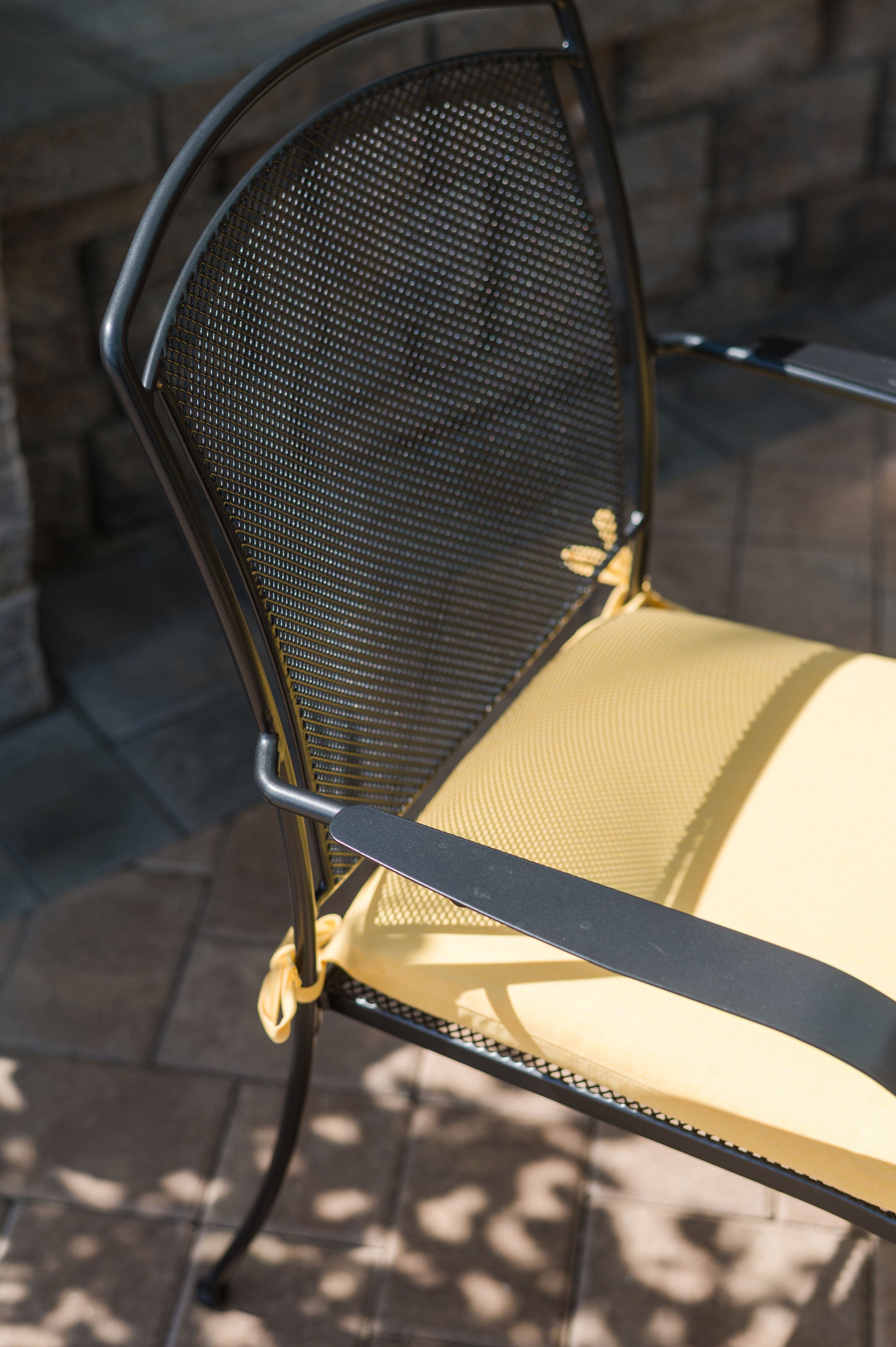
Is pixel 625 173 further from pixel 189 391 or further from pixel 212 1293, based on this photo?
pixel 212 1293

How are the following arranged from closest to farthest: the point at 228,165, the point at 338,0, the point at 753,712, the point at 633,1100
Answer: the point at 633,1100
the point at 753,712
the point at 228,165
the point at 338,0

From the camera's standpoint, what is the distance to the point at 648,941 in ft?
2.69

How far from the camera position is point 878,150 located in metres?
2.84

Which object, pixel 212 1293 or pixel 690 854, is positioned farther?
pixel 212 1293

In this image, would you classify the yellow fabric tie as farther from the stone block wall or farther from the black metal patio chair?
the stone block wall

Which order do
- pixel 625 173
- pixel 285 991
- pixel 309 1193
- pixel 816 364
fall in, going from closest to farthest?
pixel 285 991, pixel 816 364, pixel 309 1193, pixel 625 173


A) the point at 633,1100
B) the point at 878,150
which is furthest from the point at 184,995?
the point at 878,150

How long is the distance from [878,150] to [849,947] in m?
2.34

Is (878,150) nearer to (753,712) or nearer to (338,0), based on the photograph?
(338,0)

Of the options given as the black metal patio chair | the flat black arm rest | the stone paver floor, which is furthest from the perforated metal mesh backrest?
the stone paver floor

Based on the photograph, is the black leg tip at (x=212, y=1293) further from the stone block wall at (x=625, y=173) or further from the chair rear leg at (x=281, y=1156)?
the stone block wall at (x=625, y=173)

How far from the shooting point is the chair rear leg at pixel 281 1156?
3.72 ft

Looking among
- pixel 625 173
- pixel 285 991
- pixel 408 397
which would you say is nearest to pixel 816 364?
pixel 408 397

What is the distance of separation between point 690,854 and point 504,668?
25cm
